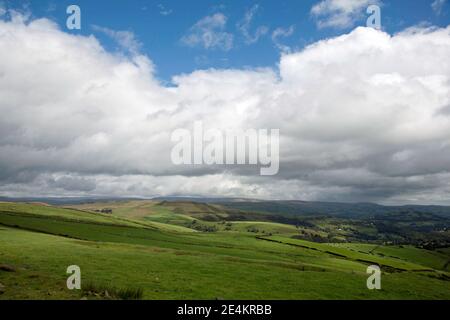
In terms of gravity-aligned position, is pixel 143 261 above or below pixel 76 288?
below

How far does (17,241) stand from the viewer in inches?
2948

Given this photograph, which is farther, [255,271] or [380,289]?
[255,271]

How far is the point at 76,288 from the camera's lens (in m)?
32.3
